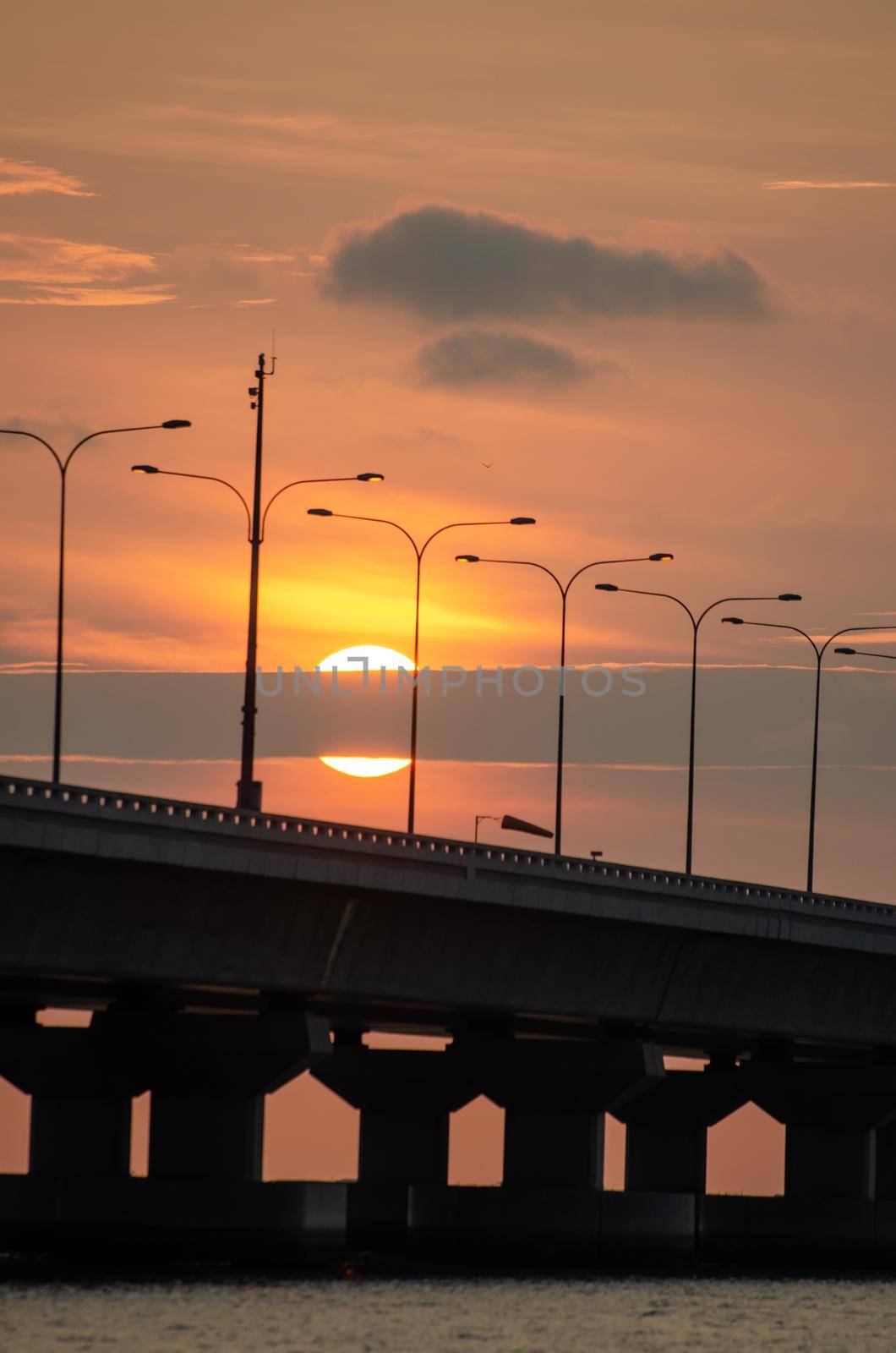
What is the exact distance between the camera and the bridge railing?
62406mm

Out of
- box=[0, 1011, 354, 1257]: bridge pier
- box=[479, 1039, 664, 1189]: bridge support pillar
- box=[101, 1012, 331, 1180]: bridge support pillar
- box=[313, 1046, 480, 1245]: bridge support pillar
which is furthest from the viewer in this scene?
box=[313, 1046, 480, 1245]: bridge support pillar

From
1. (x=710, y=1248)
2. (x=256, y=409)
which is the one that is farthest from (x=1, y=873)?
(x=710, y=1248)

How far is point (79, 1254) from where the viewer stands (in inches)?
3177

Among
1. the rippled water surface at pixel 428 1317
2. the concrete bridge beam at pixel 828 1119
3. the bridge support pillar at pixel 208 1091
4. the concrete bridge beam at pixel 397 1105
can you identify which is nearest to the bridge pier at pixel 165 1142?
the bridge support pillar at pixel 208 1091

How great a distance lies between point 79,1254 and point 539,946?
15.9 meters

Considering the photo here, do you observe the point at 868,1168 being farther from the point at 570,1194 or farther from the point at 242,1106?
the point at 242,1106

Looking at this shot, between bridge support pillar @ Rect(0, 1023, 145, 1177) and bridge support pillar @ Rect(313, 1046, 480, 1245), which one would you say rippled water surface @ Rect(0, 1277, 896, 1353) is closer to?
bridge support pillar @ Rect(0, 1023, 145, 1177)

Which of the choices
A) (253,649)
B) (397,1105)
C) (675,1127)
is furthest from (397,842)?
(675,1127)

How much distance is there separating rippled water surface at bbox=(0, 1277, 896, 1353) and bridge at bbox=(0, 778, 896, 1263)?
673 centimetres

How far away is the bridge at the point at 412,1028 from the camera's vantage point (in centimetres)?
6762

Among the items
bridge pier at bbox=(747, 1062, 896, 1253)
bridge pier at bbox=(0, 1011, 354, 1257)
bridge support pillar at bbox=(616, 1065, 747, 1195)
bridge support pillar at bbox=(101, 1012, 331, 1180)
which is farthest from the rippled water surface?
bridge support pillar at bbox=(616, 1065, 747, 1195)

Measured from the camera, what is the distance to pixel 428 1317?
67.4m

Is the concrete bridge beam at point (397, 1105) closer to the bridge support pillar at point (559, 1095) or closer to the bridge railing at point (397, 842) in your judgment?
the bridge support pillar at point (559, 1095)

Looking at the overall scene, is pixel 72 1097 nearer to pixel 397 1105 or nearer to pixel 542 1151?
pixel 397 1105
